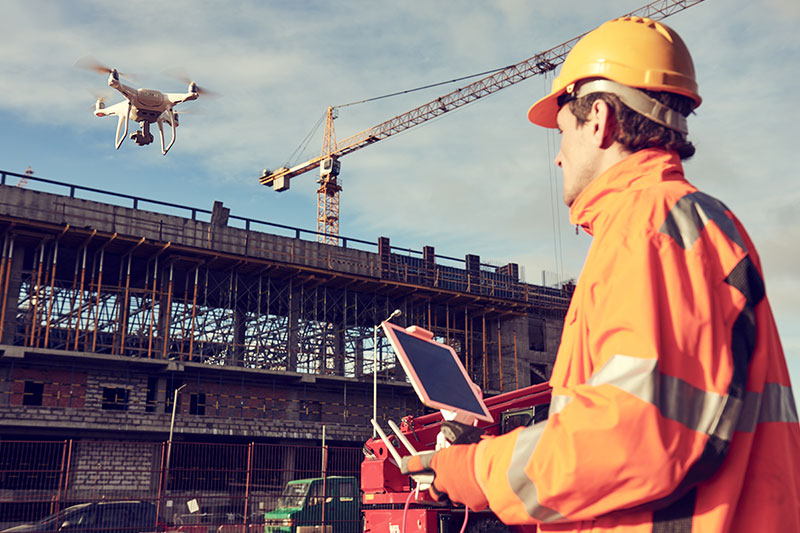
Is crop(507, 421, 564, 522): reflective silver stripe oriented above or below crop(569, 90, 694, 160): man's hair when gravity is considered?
below

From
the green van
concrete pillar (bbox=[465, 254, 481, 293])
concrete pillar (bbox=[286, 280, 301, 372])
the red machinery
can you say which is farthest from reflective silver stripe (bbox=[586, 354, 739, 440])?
concrete pillar (bbox=[465, 254, 481, 293])

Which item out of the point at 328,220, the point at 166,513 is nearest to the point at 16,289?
the point at 166,513

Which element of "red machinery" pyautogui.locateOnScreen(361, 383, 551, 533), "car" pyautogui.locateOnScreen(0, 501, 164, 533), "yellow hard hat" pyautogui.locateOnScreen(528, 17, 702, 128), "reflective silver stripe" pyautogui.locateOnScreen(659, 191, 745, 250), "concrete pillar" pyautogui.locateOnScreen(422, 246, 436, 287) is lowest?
"car" pyautogui.locateOnScreen(0, 501, 164, 533)

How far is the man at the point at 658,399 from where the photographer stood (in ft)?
4.14

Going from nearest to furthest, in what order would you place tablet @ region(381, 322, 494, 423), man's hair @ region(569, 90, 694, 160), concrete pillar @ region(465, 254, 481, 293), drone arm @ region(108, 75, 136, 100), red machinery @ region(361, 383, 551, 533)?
man's hair @ region(569, 90, 694, 160)
tablet @ region(381, 322, 494, 423)
red machinery @ region(361, 383, 551, 533)
drone arm @ region(108, 75, 136, 100)
concrete pillar @ region(465, 254, 481, 293)

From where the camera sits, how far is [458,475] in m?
1.55

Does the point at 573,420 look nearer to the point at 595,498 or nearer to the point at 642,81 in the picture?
the point at 595,498

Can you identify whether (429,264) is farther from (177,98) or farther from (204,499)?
Result: (204,499)

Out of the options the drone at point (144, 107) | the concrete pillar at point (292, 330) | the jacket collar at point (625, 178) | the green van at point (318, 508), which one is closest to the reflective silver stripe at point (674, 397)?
the jacket collar at point (625, 178)

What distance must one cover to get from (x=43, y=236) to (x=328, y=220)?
4837 cm

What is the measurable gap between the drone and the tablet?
3040 cm

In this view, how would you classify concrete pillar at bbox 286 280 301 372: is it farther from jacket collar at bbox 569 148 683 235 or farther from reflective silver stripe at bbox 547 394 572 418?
reflective silver stripe at bbox 547 394 572 418

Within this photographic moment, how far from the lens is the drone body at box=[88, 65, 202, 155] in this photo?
104ft

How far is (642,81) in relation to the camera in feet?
5.50
